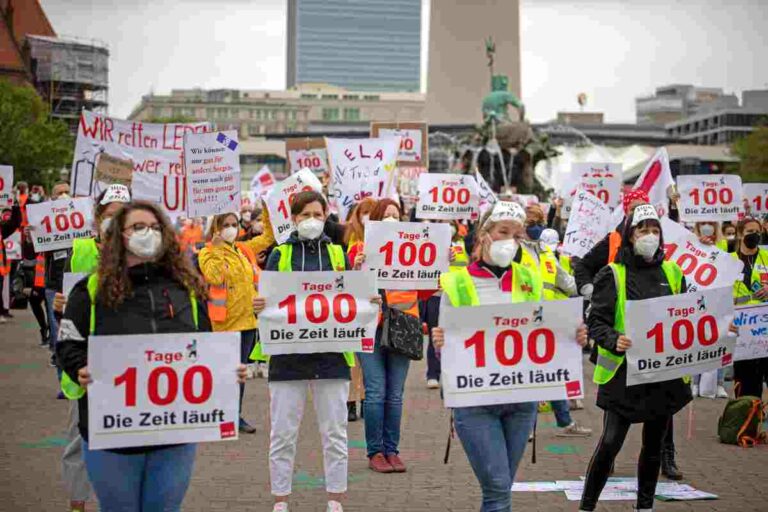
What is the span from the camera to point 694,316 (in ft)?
24.6

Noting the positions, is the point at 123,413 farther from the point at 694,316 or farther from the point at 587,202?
the point at 587,202

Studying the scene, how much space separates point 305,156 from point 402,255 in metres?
12.5

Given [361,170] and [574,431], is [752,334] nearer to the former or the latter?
[574,431]

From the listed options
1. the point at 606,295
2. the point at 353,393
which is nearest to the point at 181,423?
the point at 606,295

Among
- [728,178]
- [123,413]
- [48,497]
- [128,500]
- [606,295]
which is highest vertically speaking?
[728,178]

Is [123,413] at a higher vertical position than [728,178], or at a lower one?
lower

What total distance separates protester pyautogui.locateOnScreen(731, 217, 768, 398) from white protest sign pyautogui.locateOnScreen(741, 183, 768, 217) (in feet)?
17.9

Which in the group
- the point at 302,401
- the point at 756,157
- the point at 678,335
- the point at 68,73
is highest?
the point at 68,73

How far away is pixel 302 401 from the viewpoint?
26.0 ft

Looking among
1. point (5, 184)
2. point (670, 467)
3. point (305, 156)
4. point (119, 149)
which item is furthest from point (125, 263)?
point (305, 156)

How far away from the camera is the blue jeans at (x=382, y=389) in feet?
30.9

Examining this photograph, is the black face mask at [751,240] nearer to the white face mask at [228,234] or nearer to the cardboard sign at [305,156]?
the white face mask at [228,234]

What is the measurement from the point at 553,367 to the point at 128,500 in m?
2.37

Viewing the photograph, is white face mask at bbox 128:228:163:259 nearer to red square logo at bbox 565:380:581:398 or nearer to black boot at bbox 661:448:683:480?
red square logo at bbox 565:380:581:398
